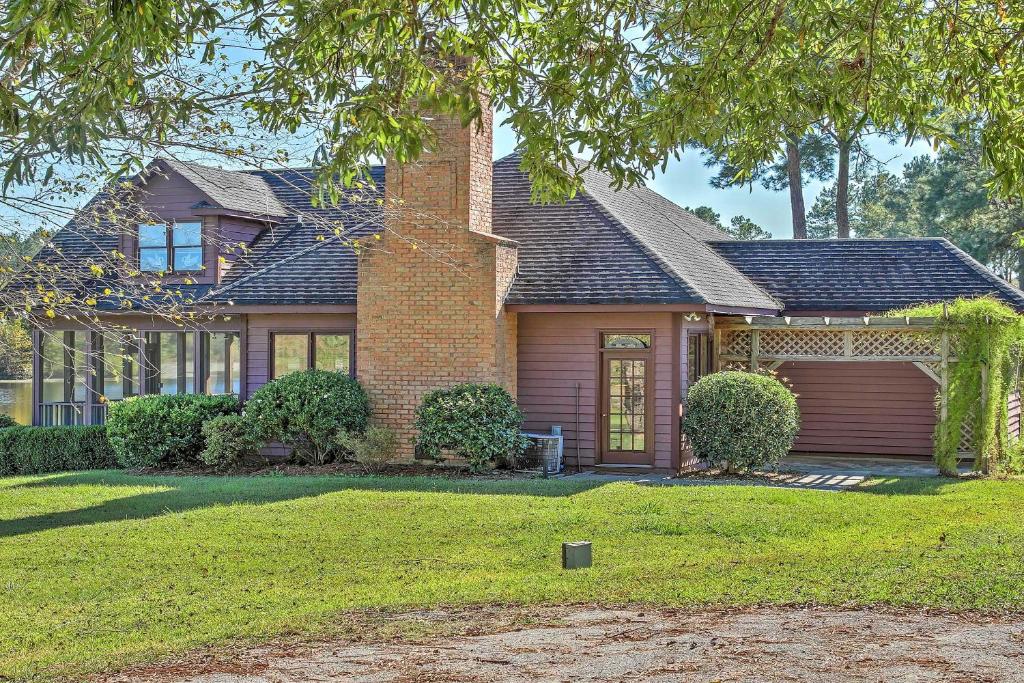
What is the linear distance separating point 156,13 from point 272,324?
1305 cm

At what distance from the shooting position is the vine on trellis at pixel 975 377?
17078 mm

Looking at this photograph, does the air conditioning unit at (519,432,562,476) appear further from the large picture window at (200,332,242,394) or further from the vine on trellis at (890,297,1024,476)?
the large picture window at (200,332,242,394)

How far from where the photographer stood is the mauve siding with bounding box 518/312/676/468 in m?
17.9

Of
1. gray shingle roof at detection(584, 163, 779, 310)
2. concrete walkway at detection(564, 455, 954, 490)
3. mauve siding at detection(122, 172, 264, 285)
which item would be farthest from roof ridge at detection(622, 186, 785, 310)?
mauve siding at detection(122, 172, 264, 285)

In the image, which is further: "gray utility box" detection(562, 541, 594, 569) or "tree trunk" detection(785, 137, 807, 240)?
"tree trunk" detection(785, 137, 807, 240)

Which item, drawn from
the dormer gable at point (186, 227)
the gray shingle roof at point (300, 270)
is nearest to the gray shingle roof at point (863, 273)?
the gray shingle roof at point (300, 270)

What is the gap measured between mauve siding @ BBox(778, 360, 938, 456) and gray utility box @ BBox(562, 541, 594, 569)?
1165 cm

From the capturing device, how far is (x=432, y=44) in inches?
395

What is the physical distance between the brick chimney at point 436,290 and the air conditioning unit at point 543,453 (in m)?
1.08

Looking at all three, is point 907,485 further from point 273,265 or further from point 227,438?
point 273,265

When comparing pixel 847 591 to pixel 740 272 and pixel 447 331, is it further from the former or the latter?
pixel 740 272

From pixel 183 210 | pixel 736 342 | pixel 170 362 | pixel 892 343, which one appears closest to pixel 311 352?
pixel 170 362

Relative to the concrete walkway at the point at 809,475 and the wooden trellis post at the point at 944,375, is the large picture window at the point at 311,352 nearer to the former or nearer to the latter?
the concrete walkway at the point at 809,475

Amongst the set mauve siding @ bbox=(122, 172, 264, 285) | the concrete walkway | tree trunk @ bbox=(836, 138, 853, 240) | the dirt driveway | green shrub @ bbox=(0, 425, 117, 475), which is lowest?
the dirt driveway
